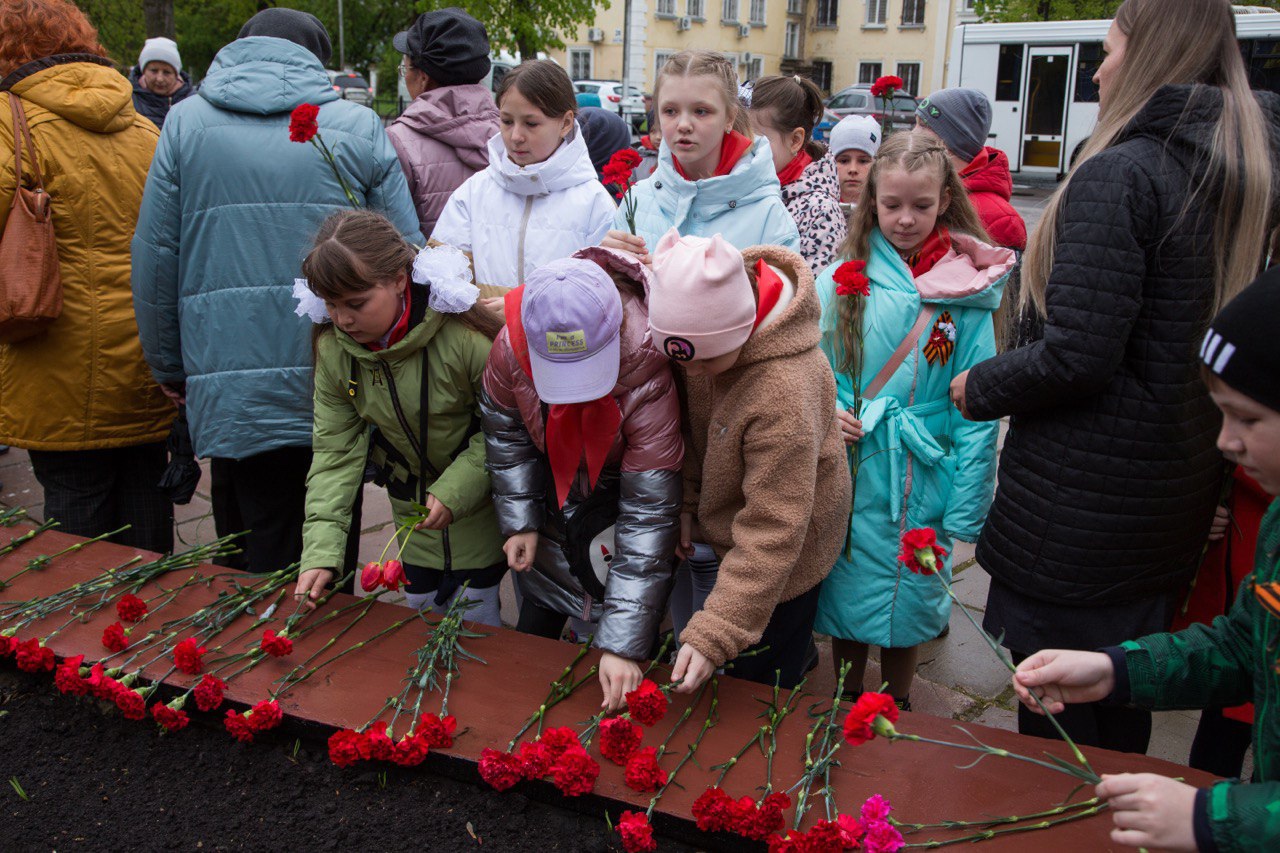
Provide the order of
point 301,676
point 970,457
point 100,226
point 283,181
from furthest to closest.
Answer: point 100,226 < point 283,181 < point 970,457 < point 301,676

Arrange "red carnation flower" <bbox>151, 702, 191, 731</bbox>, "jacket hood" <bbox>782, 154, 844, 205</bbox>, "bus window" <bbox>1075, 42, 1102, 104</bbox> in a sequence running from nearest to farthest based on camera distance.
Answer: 1. "red carnation flower" <bbox>151, 702, 191, 731</bbox>
2. "jacket hood" <bbox>782, 154, 844, 205</bbox>
3. "bus window" <bbox>1075, 42, 1102, 104</bbox>

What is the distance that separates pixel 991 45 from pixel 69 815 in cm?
2066

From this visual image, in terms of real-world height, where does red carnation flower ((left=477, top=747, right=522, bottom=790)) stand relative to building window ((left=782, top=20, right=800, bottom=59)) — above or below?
below

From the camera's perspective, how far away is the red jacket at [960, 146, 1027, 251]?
3.92m

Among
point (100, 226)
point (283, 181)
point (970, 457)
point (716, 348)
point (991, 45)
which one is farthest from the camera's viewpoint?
point (991, 45)

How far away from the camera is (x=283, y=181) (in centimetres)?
301

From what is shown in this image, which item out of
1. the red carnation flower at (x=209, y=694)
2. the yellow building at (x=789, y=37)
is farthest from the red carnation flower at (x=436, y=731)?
the yellow building at (x=789, y=37)

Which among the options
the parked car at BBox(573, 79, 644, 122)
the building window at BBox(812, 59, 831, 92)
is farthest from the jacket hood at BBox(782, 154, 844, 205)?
the building window at BBox(812, 59, 831, 92)

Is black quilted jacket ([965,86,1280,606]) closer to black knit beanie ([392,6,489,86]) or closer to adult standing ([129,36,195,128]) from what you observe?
black knit beanie ([392,6,489,86])

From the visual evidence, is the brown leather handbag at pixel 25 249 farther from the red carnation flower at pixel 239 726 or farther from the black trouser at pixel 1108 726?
the black trouser at pixel 1108 726

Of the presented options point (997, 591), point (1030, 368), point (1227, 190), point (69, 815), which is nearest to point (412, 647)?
point (69, 815)

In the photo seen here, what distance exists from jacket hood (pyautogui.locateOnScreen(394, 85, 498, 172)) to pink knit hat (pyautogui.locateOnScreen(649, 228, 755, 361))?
6.55 feet

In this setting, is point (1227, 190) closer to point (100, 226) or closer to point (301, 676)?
point (301, 676)

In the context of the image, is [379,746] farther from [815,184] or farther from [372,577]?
[815,184]
